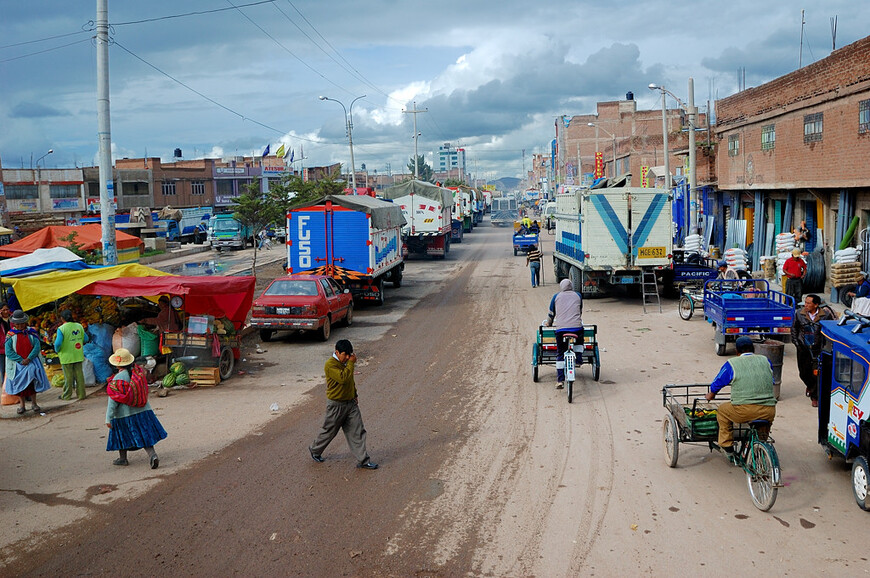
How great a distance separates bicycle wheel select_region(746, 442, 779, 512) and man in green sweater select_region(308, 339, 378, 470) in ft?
12.9

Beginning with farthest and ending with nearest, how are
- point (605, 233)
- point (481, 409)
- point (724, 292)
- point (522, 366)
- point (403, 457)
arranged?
point (605, 233), point (724, 292), point (522, 366), point (481, 409), point (403, 457)

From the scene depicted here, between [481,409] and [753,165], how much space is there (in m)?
21.2

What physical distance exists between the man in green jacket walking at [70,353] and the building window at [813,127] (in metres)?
20.1

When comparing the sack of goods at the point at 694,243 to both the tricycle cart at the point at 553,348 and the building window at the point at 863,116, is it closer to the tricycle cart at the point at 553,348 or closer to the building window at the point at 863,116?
the building window at the point at 863,116

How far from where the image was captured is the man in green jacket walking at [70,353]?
488 inches

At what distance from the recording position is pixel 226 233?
5175cm

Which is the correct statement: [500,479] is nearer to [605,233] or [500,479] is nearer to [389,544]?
[389,544]

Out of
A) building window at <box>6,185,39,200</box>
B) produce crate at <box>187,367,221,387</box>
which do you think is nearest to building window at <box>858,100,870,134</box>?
produce crate at <box>187,367,221,387</box>

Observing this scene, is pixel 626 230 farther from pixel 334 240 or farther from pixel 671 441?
pixel 671 441

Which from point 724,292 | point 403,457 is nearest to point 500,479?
point 403,457

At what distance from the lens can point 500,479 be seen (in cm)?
820

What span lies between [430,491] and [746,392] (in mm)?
3276

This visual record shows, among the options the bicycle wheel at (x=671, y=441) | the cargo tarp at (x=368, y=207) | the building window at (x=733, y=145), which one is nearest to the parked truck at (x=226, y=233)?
the cargo tarp at (x=368, y=207)

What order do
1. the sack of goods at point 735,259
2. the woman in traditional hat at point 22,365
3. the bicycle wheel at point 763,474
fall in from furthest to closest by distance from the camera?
the sack of goods at point 735,259, the woman in traditional hat at point 22,365, the bicycle wheel at point 763,474
